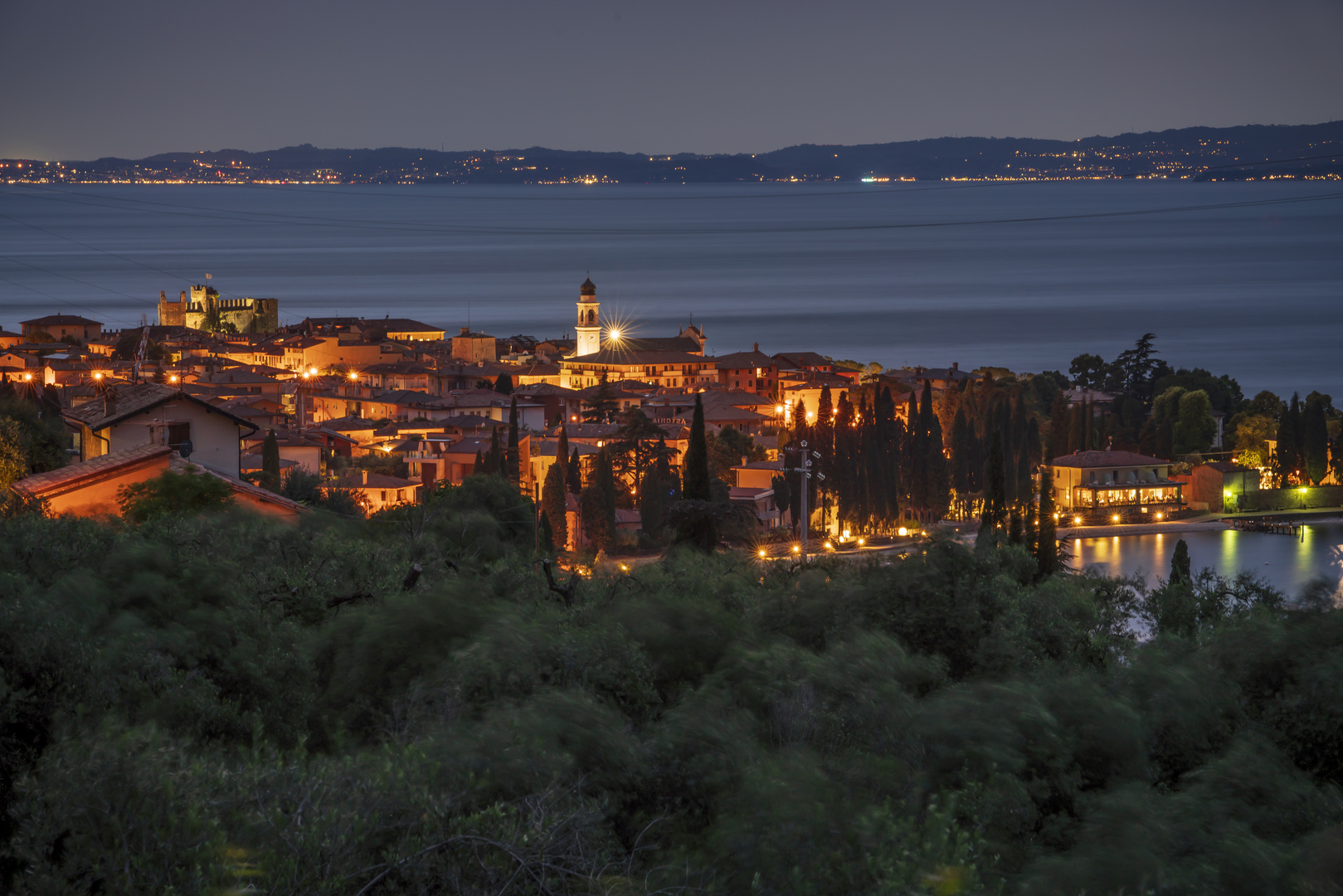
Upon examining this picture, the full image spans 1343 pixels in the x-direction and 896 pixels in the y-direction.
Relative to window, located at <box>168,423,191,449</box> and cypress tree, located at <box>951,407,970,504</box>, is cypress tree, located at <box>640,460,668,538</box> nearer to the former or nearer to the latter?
cypress tree, located at <box>951,407,970,504</box>

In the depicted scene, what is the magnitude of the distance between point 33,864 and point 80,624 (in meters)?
1.71

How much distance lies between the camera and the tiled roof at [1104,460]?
38.7 metres

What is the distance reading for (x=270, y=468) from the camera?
2016 cm

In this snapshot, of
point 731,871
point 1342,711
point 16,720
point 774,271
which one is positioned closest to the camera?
point 731,871

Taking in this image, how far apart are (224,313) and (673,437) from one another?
45.4 m

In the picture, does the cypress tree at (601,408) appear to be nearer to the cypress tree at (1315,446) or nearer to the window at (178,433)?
A: the cypress tree at (1315,446)

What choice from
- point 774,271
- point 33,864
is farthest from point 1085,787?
point 774,271

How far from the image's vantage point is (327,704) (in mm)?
5828

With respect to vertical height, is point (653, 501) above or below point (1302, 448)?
above

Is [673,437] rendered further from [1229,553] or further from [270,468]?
[270,468]

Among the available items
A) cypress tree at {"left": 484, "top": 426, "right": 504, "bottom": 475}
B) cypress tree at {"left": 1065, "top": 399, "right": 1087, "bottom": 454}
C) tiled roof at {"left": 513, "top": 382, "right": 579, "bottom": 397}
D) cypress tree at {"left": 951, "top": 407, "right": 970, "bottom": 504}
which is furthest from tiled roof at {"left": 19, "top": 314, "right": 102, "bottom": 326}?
cypress tree at {"left": 1065, "top": 399, "right": 1087, "bottom": 454}

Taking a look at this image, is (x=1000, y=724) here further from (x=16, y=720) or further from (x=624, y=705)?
(x=16, y=720)

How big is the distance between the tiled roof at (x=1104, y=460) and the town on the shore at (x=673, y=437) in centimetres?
9

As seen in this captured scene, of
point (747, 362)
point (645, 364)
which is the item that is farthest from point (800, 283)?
point (747, 362)
